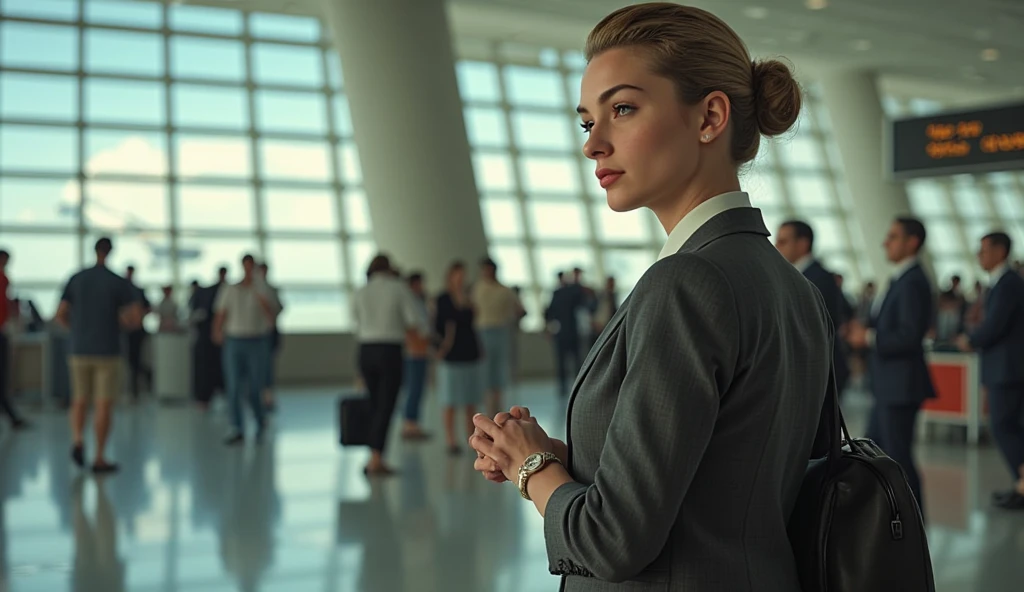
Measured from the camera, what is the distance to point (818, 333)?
61.4 inches

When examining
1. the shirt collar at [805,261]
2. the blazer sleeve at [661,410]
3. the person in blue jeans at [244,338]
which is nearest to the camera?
the blazer sleeve at [661,410]

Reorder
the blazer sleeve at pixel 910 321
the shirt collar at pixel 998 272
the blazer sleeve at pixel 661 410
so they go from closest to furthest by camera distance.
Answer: the blazer sleeve at pixel 661 410, the blazer sleeve at pixel 910 321, the shirt collar at pixel 998 272

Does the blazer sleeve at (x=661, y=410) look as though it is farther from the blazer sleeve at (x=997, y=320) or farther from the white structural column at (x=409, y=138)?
the white structural column at (x=409, y=138)

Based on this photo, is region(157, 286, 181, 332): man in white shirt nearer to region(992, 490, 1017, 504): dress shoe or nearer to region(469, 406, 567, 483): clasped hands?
region(992, 490, 1017, 504): dress shoe

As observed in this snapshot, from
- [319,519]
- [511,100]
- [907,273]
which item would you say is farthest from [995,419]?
[511,100]

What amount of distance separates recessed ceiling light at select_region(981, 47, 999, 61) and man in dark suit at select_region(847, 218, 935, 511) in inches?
787

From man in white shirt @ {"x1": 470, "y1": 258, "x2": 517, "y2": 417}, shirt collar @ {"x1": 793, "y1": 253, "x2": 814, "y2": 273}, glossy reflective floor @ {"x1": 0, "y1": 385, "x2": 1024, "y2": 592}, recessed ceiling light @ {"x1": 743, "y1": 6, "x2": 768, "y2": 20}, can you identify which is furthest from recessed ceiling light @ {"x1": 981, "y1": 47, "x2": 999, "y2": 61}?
shirt collar @ {"x1": 793, "y1": 253, "x2": 814, "y2": 273}

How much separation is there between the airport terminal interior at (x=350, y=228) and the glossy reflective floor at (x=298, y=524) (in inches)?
1.2

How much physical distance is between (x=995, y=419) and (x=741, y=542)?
6666 mm

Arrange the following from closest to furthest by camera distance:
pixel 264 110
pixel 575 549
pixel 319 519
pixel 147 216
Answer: pixel 575 549 < pixel 319 519 < pixel 147 216 < pixel 264 110

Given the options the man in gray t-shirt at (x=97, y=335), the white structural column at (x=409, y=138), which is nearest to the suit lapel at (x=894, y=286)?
the man in gray t-shirt at (x=97, y=335)

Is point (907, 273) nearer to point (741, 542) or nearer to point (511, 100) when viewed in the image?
point (741, 542)

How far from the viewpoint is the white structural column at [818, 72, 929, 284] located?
25828 mm

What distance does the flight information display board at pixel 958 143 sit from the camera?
500 inches
